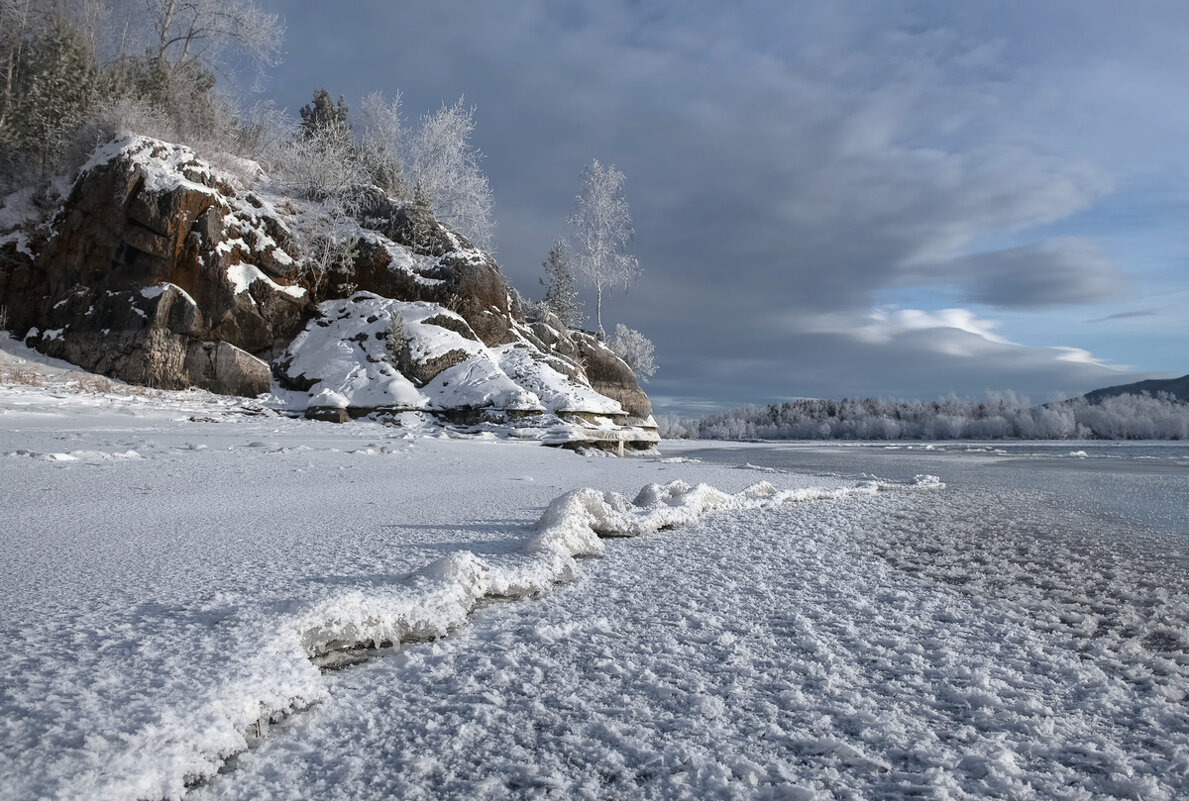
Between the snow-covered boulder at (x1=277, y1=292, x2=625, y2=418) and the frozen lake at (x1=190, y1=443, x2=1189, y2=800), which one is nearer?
the frozen lake at (x1=190, y1=443, x2=1189, y2=800)

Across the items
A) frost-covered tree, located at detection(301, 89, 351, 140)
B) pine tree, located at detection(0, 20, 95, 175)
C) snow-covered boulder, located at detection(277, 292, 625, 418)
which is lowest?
snow-covered boulder, located at detection(277, 292, 625, 418)

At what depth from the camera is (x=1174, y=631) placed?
2.48 metres

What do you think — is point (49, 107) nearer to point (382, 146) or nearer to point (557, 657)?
point (382, 146)

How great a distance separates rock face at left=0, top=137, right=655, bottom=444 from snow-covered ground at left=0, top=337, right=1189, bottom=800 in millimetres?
8908

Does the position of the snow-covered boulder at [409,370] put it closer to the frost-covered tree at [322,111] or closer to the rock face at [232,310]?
the rock face at [232,310]

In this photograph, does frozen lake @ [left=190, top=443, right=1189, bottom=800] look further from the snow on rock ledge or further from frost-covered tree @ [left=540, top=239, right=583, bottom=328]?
frost-covered tree @ [left=540, top=239, right=583, bottom=328]

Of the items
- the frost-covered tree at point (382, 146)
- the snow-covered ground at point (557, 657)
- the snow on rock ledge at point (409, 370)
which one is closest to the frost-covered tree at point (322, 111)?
the frost-covered tree at point (382, 146)

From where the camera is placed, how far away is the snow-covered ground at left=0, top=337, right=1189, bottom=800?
136cm

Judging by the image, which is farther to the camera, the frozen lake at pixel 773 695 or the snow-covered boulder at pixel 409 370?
the snow-covered boulder at pixel 409 370

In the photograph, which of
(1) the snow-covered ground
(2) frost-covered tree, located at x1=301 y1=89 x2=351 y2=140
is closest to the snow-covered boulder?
(1) the snow-covered ground

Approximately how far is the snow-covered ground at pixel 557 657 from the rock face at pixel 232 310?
8908 mm

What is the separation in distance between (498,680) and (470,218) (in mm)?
19947

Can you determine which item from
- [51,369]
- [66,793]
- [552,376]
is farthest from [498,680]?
[51,369]

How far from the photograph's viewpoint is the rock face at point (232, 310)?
41.3 feet
